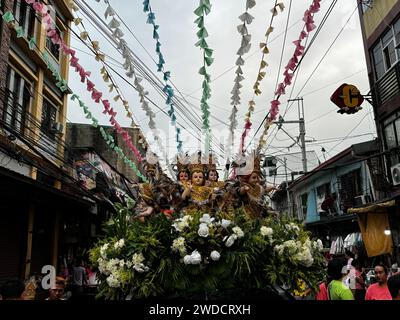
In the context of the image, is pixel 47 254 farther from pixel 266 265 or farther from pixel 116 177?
pixel 266 265

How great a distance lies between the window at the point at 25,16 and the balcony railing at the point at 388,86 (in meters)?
11.7

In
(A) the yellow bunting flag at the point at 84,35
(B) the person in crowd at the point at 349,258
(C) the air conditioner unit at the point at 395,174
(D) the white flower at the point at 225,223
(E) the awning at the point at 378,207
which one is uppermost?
(A) the yellow bunting flag at the point at 84,35

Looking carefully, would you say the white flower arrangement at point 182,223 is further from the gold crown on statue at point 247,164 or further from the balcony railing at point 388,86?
the balcony railing at point 388,86

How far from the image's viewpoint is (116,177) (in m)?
20.1

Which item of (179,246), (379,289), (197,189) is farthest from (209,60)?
(379,289)

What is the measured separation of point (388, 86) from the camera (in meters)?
13.6

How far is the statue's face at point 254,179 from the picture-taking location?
18.1 ft

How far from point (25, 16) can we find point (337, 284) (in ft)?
38.0

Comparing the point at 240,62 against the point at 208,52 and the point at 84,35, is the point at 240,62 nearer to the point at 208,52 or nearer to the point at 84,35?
the point at 208,52

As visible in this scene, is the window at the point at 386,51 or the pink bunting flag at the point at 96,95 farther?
the window at the point at 386,51

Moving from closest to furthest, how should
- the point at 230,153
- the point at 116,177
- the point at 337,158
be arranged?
the point at 230,153 < the point at 337,158 < the point at 116,177

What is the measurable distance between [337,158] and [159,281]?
1652 centimetres

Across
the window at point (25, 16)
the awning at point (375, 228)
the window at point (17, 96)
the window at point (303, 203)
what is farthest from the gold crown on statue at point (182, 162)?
the window at point (303, 203)
